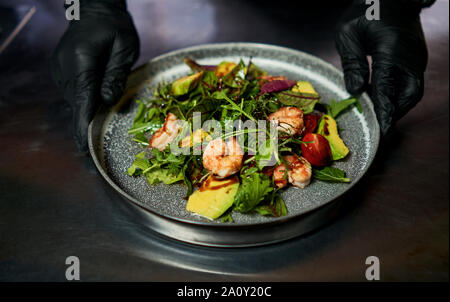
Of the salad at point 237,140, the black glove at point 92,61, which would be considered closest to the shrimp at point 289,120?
the salad at point 237,140

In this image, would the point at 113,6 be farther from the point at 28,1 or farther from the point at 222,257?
the point at 222,257

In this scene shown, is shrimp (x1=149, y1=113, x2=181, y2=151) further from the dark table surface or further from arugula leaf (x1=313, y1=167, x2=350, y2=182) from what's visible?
arugula leaf (x1=313, y1=167, x2=350, y2=182)

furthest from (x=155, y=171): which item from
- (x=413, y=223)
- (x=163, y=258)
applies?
(x=413, y=223)

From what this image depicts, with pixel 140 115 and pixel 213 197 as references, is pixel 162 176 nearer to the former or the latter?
pixel 213 197

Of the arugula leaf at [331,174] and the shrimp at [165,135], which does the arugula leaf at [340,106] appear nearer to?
the arugula leaf at [331,174]
